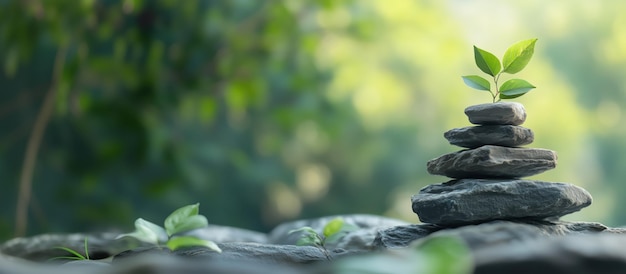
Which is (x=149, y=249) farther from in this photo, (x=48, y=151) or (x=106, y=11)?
(x=48, y=151)

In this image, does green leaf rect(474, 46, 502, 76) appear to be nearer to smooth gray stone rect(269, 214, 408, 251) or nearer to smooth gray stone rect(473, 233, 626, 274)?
smooth gray stone rect(269, 214, 408, 251)

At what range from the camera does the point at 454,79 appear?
4824 mm

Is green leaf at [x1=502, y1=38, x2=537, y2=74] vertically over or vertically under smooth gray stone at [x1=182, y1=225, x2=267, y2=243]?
over

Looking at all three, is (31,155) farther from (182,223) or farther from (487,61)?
(487,61)

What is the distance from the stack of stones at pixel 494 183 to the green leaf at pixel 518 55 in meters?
0.07

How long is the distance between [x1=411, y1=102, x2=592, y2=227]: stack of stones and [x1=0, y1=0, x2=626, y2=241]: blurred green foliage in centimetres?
169

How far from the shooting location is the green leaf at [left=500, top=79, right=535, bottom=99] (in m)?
1.37

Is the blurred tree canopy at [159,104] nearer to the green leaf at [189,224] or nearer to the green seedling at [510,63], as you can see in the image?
the green leaf at [189,224]

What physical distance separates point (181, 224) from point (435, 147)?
12.1 ft

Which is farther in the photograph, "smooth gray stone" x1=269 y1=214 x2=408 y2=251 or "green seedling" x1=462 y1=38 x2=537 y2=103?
"smooth gray stone" x1=269 y1=214 x2=408 y2=251

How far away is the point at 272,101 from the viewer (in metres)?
4.61

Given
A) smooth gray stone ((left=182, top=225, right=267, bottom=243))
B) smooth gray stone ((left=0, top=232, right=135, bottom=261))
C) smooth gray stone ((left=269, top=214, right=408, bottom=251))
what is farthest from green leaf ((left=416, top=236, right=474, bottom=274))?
smooth gray stone ((left=182, top=225, right=267, bottom=243))

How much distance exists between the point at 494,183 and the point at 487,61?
0.23 metres

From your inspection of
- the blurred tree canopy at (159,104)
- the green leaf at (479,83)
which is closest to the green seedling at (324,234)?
the green leaf at (479,83)
